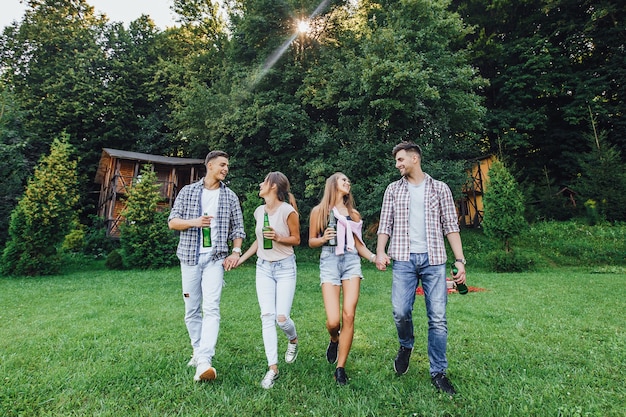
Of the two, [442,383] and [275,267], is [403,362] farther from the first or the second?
[275,267]

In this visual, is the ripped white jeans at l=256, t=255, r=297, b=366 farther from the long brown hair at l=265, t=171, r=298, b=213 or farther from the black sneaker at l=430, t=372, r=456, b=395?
the black sneaker at l=430, t=372, r=456, b=395

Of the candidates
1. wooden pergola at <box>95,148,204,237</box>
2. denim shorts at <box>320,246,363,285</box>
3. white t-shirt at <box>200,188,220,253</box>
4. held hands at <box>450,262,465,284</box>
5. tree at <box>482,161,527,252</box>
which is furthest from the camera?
wooden pergola at <box>95,148,204,237</box>

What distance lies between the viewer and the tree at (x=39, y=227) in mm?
14648

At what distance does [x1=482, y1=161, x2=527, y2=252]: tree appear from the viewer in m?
15.1

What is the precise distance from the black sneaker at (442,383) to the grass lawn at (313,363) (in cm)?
10

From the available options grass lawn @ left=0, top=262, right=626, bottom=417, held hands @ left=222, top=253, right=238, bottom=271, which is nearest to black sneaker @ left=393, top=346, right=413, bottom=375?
grass lawn @ left=0, top=262, right=626, bottom=417

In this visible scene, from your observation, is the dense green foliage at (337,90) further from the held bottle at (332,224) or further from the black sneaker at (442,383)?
the black sneaker at (442,383)

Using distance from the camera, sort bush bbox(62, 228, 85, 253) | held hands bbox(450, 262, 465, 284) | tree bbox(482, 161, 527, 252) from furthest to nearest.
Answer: bush bbox(62, 228, 85, 253)
tree bbox(482, 161, 527, 252)
held hands bbox(450, 262, 465, 284)

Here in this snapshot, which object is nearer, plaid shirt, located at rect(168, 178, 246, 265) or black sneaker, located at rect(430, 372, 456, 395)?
black sneaker, located at rect(430, 372, 456, 395)

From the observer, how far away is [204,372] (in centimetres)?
370

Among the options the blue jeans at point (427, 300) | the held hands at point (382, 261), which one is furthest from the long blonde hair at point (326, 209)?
the blue jeans at point (427, 300)

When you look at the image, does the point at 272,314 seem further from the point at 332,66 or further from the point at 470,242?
the point at 470,242

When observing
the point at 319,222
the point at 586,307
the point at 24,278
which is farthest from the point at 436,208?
the point at 24,278

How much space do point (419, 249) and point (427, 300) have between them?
0.57 m
